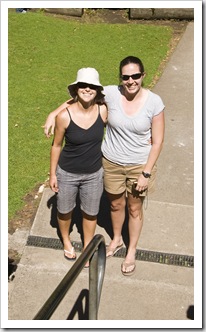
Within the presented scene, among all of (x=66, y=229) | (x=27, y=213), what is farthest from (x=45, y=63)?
(x=66, y=229)

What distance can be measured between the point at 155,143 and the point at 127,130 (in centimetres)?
23

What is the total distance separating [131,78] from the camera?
3.81 m

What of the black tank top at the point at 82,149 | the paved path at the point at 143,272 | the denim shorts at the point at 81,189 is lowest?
the paved path at the point at 143,272

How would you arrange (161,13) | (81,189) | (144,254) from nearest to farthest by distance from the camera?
(81,189), (144,254), (161,13)

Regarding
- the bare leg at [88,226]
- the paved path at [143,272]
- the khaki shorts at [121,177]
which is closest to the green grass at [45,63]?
the paved path at [143,272]

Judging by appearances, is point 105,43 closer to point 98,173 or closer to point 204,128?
point 204,128

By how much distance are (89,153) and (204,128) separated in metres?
2.64

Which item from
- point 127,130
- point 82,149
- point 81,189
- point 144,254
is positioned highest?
point 127,130

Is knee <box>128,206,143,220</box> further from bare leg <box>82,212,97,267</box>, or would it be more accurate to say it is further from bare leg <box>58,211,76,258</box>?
bare leg <box>58,211,76,258</box>

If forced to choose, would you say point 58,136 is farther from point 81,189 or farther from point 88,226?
point 88,226

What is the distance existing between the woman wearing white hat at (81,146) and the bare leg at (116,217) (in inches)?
6.5

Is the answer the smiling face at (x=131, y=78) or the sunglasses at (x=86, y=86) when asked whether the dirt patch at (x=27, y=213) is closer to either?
the sunglasses at (x=86, y=86)

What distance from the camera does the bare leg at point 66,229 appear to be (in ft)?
14.9

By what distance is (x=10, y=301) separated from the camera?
4.27m
